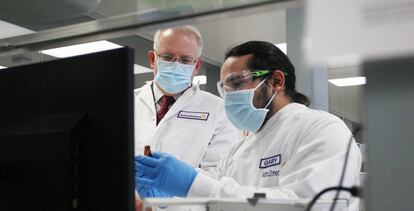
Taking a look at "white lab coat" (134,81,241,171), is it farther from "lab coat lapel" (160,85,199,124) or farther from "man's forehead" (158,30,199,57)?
"man's forehead" (158,30,199,57)

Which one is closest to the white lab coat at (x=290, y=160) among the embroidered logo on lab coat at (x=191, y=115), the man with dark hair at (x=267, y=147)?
the man with dark hair at (x=267, y=147)

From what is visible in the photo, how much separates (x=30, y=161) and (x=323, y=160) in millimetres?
836

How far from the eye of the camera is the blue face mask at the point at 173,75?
2.05 metres

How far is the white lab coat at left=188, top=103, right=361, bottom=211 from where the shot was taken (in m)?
1.30

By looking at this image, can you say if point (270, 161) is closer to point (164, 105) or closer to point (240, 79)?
point (240, 79)

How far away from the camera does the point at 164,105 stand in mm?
2215

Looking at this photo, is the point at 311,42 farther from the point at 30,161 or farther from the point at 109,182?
the point at 30,161

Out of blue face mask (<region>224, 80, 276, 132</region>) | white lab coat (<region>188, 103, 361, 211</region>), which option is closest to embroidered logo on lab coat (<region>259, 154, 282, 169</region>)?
white lab coat (<region>188, 103, 361, 211</region>)

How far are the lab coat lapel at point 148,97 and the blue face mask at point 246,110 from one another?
0.59 meters

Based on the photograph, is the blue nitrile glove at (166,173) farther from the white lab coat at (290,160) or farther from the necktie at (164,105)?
the necktie at (164,105)

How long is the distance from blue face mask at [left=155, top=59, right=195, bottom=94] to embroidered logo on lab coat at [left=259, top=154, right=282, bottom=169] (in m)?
0.67

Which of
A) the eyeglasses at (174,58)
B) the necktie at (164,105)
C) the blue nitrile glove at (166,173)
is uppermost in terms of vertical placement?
the eyeglasses at (174,58)

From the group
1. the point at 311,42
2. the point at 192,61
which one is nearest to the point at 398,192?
the point at 192,61

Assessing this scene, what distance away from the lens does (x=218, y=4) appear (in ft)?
3.18
